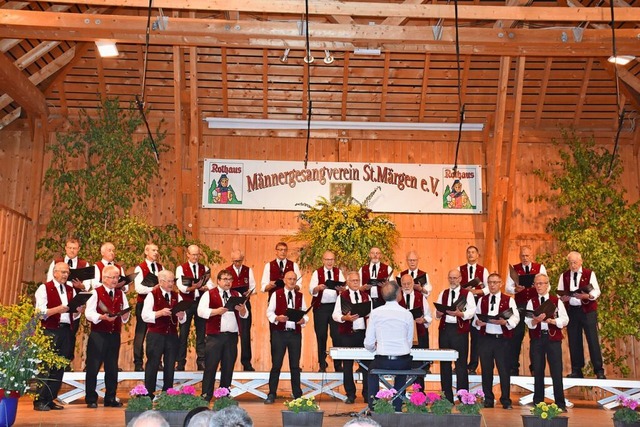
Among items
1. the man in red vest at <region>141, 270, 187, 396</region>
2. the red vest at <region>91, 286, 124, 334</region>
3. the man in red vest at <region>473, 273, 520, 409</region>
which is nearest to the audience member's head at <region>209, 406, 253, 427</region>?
the man in red vest at <region>141, 270, 187, 396</region>

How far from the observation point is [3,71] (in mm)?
10500

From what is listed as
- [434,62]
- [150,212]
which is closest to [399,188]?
[434,62]

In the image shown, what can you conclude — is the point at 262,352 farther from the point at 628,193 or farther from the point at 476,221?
the point at 628,193

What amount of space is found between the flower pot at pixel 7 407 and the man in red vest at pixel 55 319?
1.69 meters

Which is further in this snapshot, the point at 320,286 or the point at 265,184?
the point at 265,184

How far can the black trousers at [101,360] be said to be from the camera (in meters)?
8.29

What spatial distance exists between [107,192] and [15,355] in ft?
17.7

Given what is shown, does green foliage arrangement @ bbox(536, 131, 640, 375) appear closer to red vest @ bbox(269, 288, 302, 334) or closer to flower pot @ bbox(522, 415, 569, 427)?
red vest @ bbox(269, 288, 302, 334)

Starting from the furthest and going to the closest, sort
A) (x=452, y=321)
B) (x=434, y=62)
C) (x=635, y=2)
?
(x=434, y=62)
(x=635, y=2)
(x=452, y=321)

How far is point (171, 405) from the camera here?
650cm

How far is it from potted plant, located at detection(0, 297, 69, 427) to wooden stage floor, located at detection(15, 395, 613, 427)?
0.41 metres

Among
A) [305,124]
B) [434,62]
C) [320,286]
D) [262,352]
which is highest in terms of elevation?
[434,62]

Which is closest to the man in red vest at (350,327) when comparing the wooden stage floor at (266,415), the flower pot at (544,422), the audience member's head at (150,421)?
the wooden stage floor at (266,415)

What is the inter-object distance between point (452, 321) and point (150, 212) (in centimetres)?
545
